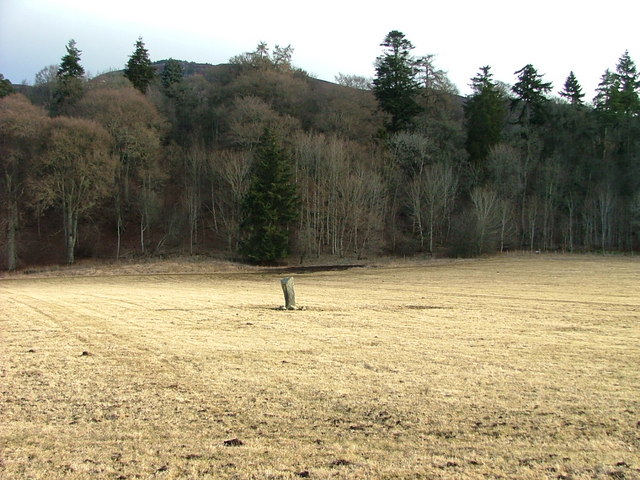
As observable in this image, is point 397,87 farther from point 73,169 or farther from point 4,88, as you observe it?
point 4,88

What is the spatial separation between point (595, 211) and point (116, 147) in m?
63.0

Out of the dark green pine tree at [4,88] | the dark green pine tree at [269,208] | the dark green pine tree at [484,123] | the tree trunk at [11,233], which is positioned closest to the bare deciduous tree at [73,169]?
the tree trunk at [11,233]

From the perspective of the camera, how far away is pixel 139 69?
87.3 metres

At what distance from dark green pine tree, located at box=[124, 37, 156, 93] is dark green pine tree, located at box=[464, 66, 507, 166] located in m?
55.2

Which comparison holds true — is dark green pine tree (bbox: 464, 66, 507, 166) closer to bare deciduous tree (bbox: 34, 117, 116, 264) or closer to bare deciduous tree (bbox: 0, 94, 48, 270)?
bare deciduous tree (bbox: 34, 117, 116, 264)

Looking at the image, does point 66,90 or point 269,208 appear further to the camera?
point 66,90

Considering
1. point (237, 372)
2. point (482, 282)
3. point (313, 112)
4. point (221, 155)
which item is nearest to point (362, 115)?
point (313, 112)

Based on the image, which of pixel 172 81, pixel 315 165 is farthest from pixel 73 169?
pixel 172 81

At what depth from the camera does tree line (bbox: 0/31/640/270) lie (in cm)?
5212

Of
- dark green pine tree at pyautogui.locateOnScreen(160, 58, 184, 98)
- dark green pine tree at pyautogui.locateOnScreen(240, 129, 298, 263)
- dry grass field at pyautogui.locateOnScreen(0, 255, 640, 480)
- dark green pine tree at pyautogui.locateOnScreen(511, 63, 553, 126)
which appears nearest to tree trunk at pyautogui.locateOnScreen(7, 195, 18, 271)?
dark green pine tree at pyautogui.locateOnScreen(240, 129, 298, 263)

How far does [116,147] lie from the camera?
57969 millimetres

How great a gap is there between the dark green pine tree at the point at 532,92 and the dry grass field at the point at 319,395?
218 feet

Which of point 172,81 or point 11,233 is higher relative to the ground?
point 172,81

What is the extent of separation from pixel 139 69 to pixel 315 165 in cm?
4560
